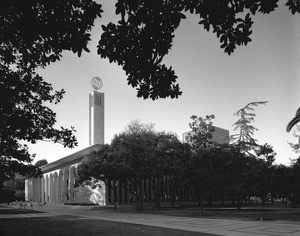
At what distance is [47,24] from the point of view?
5.79m

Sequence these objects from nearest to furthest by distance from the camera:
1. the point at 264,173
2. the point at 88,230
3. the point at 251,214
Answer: the point at 88,230 < the point at 264,173 < the point at 251,214

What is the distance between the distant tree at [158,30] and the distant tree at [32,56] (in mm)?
581

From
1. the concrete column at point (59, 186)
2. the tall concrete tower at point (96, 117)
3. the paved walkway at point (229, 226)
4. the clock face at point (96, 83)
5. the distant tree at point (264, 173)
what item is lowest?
the concrete column at point (59, 186)

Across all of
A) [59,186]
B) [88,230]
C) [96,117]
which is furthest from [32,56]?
[96,117]

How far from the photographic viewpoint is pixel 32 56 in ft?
34.3

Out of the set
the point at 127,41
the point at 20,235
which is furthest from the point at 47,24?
the point at 20,235

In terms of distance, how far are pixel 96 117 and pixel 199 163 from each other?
6307 centimetres

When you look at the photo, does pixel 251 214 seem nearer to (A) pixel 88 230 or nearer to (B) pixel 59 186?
(A) pixel 88 230

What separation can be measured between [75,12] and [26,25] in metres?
0.93

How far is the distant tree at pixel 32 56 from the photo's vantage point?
5.75 metres

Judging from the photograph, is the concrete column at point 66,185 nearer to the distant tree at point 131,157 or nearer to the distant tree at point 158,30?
the distant tree at point 131,157

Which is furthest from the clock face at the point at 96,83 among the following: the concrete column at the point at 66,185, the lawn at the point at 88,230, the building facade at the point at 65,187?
the lawn at the point at 88,230

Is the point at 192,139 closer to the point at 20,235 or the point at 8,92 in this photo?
the point at 20,235

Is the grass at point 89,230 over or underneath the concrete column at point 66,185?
over
